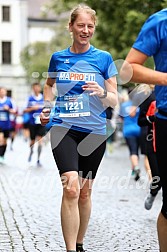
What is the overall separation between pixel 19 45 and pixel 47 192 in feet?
177

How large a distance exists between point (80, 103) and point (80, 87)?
4.9 inches

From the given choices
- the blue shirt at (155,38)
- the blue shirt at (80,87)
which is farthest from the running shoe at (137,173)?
the blue shirt at (155,38)

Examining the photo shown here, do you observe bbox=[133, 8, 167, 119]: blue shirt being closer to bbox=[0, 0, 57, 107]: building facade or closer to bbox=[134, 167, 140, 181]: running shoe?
bbox=[134, 167, 140, 181]: running shoe

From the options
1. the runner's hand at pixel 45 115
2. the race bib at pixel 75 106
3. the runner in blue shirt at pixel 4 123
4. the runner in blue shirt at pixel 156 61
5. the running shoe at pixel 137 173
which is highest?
the runner in blue shirt at pixel 156 61

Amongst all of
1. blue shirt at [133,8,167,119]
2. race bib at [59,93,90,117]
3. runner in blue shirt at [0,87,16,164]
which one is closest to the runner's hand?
race bib at [59,93,90,117]

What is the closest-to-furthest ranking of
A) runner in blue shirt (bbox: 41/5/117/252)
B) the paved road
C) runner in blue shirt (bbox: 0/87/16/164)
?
runner in blue shirt (bbox: 41/5/117/252) → the paved road → runner in blue shirt (bbox: 0/87/16/164)

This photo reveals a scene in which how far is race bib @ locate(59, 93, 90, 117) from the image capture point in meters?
5.48

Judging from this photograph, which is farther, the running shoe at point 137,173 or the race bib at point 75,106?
the running shoe at point 137,173

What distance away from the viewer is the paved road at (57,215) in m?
6.38

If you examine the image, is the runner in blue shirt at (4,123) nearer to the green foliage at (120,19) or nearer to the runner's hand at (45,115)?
the green foliage at (120,19)

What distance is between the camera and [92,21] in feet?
18.0

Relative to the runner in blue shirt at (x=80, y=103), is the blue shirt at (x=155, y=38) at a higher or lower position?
higher

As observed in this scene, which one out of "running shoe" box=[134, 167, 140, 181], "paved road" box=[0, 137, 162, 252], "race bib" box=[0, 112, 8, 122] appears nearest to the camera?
"paved road" box=[0, 137, 162, 252]

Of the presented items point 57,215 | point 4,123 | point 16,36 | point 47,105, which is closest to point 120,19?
point 4,123
